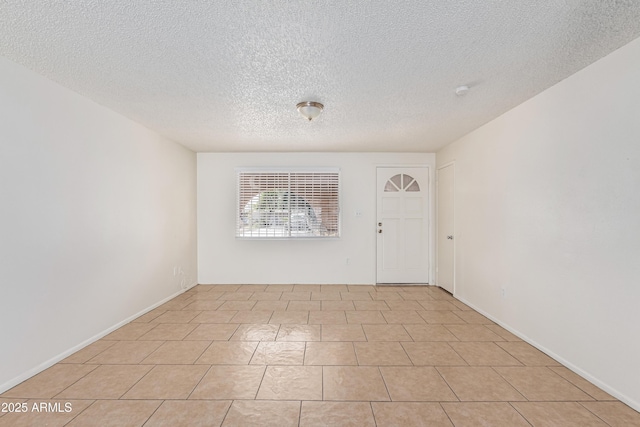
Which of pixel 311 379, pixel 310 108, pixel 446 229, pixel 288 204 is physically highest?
pixel 310 108

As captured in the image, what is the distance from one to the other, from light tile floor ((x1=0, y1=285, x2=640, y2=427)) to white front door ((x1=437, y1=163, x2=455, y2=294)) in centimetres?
123

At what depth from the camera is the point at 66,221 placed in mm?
2551

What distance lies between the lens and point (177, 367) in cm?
239

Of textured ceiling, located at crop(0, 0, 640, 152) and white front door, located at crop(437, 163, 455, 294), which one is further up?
textured ceiling, located at crop(0, 0, 640, 152)

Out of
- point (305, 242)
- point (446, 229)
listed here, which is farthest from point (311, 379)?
point (446, 229)

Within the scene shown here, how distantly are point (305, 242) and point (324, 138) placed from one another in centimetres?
193

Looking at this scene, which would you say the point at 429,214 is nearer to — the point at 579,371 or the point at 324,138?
the point at 324,138

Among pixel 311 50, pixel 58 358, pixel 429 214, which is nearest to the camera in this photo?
pixel 311 50

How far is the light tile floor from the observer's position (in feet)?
5.94

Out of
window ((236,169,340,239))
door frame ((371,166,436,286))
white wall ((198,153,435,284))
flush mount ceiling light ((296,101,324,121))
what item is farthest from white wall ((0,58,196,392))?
door frame ((371,166,436,286))

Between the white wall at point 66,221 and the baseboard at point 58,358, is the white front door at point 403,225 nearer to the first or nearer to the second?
the white wall at point 66,221

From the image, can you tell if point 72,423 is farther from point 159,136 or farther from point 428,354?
point 159,136

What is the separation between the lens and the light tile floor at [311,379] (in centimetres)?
181

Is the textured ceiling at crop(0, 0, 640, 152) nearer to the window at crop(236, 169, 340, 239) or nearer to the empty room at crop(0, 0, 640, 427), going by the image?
the empty room at crop(0, 0, 640, 427)
